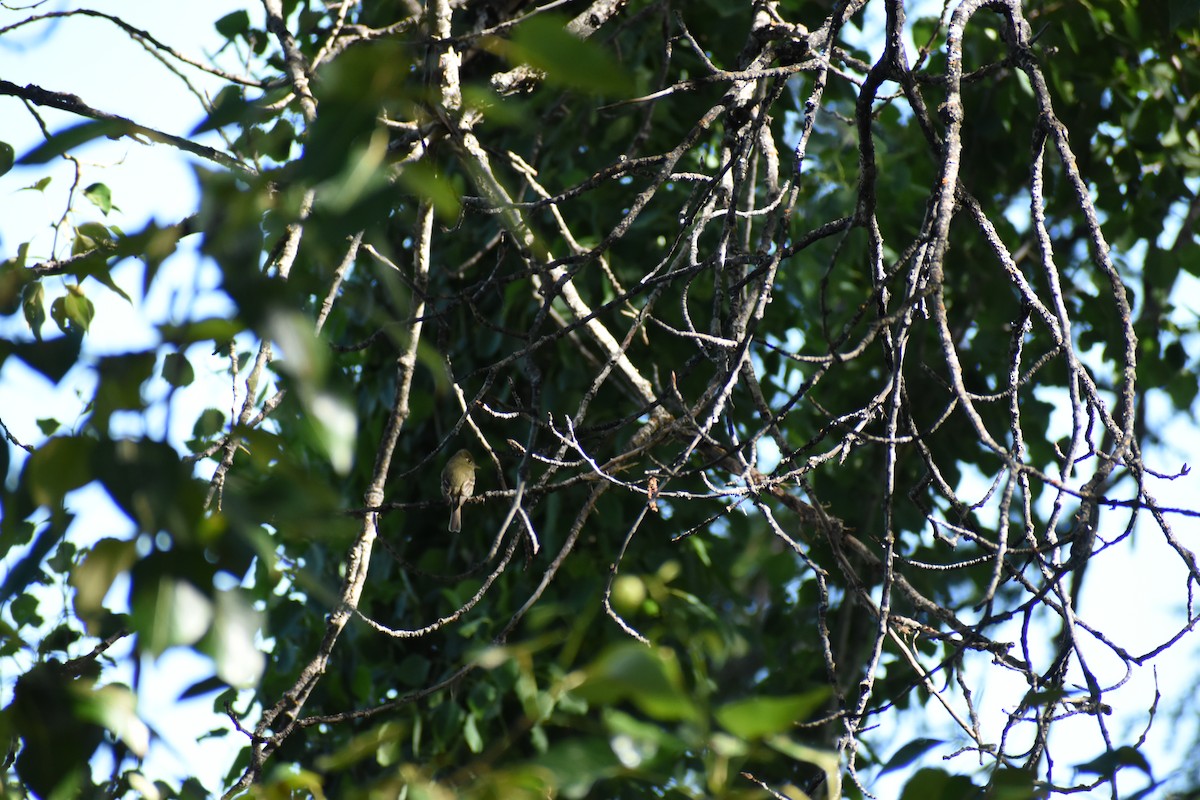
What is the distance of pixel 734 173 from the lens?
1351mm

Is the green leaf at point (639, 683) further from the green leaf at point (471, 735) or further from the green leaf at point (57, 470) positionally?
the green leaf at point (471, 735)

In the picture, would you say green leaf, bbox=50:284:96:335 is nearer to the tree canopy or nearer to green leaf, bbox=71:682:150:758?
the tree canopy

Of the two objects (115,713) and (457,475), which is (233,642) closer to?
(115,713)

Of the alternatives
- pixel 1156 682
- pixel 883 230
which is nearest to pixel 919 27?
pixel 883 230

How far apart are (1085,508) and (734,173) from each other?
1.87 ft

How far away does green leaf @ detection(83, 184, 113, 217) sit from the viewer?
5.78ft

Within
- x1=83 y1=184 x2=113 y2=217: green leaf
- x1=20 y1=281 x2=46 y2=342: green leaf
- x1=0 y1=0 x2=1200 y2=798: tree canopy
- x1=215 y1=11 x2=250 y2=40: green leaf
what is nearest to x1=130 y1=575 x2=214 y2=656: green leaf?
x1=0 y1=0 x2=1200 y2=798: tree canopy

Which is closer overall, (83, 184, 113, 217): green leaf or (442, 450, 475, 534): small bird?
(83, 184, 113, 217): green leaf

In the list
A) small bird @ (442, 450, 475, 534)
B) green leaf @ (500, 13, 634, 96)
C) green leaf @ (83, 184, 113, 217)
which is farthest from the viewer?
small bird @ (442, 450, 475, 534)

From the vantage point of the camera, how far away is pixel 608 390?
253 cm

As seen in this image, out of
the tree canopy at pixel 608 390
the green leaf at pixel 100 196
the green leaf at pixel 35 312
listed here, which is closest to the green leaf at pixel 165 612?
the tree canopy at pixel 608 390

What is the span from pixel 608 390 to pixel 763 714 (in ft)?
6.67

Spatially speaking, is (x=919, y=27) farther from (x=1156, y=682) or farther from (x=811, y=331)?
(x=1156, y=682)

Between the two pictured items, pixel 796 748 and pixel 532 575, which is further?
pixel 532 575
